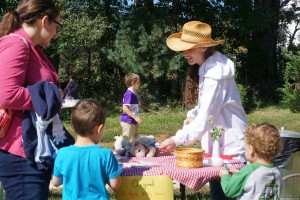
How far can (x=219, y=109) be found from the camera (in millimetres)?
3492

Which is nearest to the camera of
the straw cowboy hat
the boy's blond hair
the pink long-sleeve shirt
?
the pink long-sleeve shirt

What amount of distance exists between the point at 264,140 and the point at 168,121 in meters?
10.6

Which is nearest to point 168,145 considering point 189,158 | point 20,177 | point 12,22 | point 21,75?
point 189,158

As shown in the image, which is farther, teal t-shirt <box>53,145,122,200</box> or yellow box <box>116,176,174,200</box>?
yellow box <box>116,176,174,200</box>

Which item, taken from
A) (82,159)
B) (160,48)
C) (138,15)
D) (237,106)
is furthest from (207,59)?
(138,15)

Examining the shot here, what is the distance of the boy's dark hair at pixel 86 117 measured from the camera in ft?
9.65

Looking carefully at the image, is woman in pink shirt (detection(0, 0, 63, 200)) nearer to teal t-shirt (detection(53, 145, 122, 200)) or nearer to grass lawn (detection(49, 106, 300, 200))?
teal t-shirt (detection(53, 145, 122, 200))

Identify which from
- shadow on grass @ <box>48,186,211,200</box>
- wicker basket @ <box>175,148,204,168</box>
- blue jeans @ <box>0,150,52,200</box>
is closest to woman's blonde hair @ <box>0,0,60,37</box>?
blue jeans @ <box>0,150,52,200</box>

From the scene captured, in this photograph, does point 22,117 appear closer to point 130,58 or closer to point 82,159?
point 82,159

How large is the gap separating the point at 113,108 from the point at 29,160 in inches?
559

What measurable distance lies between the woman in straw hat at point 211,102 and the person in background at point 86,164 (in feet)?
2.31

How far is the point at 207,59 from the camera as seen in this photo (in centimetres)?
358

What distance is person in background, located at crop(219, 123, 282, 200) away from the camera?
9.84ft

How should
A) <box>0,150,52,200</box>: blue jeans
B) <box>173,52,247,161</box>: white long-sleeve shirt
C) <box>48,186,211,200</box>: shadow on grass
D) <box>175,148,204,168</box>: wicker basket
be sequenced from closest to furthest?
<box>0,150,52,200</box>: blue jeans
<box>175,148,204,168</box>: wicker basket
<box>173,52,247,161</box>: white long-sleeve shirt
<box>48,186,211,200</box>: shadow on grass
